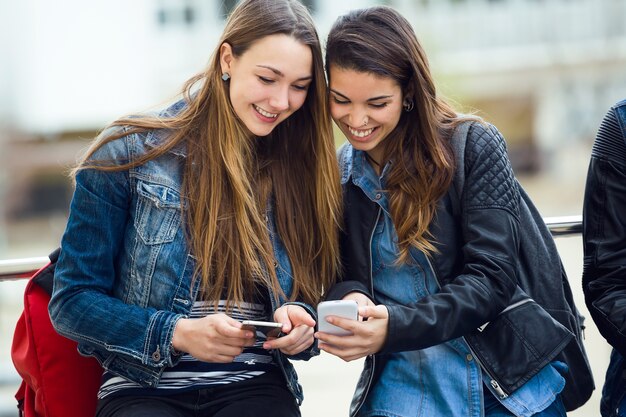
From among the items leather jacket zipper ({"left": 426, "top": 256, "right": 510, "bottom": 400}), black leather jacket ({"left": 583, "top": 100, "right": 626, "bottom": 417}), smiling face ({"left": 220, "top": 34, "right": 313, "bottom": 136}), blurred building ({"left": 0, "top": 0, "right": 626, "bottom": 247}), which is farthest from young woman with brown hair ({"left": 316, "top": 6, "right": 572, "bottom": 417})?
blurred building ({"left": 0, "top": 0, "right": 626, "bottom": 247})

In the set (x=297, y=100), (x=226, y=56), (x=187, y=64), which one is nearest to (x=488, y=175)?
(x=297, y=100)

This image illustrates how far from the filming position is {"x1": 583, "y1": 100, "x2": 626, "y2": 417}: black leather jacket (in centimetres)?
272

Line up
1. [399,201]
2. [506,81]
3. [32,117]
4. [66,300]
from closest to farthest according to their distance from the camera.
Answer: [66,300] → [399,201] → [32,117] → [506,81]

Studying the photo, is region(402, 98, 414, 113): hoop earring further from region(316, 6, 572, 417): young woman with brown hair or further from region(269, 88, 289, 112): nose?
region(269, 88, 289, 112): nose

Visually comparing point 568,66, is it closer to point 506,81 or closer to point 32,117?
point 506,81

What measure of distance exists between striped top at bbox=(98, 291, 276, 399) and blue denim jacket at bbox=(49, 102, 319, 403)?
4 centimetres

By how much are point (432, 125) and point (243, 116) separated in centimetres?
54

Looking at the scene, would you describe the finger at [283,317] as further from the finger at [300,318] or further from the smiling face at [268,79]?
the smiling face at [268,79]

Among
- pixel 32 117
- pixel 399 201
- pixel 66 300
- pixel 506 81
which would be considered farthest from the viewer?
pixel 506 81

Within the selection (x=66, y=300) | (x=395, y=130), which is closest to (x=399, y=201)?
(x=395, y=130)

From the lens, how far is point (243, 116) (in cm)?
267

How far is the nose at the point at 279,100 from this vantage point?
103 inches

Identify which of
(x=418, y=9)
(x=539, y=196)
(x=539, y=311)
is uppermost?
(x=539, y=311)

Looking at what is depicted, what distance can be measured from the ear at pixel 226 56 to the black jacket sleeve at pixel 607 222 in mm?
1105
